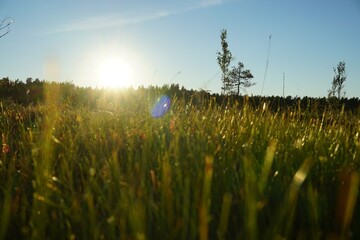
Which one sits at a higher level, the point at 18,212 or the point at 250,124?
the point at 250,124

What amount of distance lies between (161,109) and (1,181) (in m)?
2.92

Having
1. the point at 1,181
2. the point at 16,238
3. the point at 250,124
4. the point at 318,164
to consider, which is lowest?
the point at 16,238

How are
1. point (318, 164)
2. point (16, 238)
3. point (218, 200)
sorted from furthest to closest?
point (318, 164)
point (218, 200)
point (16, 238)

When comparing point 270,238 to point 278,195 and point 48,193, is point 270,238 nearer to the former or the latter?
point 278,195

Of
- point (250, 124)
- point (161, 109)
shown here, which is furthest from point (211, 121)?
point (161, 109)

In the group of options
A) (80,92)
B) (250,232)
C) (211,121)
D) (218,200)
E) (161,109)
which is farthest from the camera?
(80,92)

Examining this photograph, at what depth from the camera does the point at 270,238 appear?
143 cm

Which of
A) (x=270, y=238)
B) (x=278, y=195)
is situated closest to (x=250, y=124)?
(x=278, y=195)

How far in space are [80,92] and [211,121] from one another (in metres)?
11.4

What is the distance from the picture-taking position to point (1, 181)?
2404 millimetres

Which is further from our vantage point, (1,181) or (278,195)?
(1,181)

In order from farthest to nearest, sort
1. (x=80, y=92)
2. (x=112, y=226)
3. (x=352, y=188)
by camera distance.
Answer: (x=80, y=92)
(x=112, y=226)
(x=352, y=188)

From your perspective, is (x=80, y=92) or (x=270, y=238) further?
(x=80, y=92)

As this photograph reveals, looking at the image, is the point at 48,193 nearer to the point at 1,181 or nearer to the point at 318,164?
the point at 1,181
